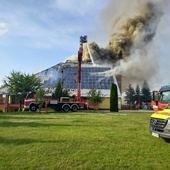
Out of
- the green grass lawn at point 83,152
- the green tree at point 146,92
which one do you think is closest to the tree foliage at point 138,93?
the green tree at point 146,92

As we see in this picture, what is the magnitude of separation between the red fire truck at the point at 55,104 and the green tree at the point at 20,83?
8.42 m

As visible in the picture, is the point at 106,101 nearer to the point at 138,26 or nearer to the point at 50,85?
the point at 50,85

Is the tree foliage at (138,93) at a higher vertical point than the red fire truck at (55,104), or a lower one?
higher

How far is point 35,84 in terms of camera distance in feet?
148

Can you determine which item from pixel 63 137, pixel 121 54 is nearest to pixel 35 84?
pixel 121 54

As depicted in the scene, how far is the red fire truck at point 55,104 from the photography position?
33822 millimetres

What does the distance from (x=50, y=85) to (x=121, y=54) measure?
16351mm

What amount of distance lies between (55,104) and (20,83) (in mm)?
10980

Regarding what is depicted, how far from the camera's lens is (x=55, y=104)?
115 feet

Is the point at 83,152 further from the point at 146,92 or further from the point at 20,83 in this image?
the point at 146,92

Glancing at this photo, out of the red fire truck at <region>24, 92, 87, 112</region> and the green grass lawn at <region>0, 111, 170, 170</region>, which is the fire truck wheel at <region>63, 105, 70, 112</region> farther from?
the green grass lawn at <region>0, 111, 170, 170</region>

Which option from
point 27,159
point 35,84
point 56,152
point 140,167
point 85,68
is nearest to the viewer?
point 140,167

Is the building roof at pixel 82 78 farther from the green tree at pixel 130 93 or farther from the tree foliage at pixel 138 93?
the green tree at pixel 130 93

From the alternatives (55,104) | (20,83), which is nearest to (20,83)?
(20,83)
